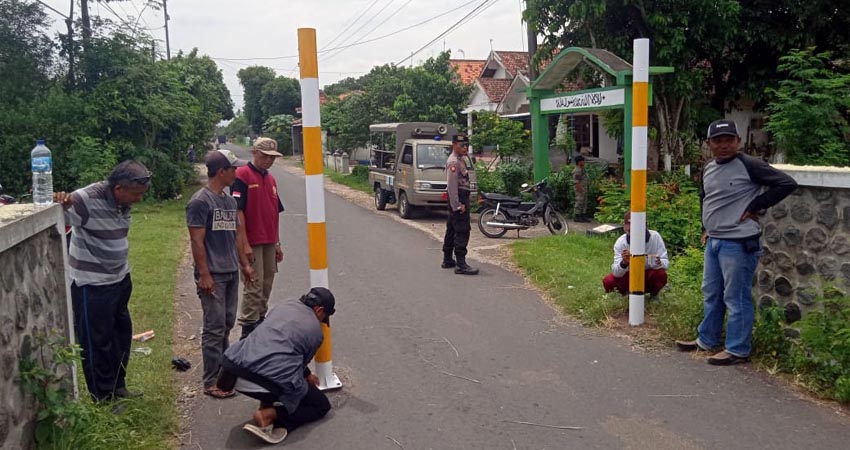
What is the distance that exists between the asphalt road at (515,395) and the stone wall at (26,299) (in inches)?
43.5

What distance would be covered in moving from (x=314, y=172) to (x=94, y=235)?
1.53 metres

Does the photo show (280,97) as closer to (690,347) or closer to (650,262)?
(650,262)

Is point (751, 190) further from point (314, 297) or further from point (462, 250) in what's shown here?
point (462, 250)

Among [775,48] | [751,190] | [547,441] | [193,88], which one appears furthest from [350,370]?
[193,88]

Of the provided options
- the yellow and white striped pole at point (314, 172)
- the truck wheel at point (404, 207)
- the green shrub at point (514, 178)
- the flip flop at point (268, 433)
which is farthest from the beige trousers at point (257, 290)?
the green shrub at point (514, 178)

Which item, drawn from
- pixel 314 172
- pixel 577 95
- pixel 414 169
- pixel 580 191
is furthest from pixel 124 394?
pixel 580 191

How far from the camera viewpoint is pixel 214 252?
541cm

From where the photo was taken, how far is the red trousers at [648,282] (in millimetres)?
7051

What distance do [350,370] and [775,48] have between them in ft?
51.0

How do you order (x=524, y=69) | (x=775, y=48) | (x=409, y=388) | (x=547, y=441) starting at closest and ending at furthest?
(x=547, y=441) < (x=409, y=388) < (x=775, y=48) < (x=524, y=69)

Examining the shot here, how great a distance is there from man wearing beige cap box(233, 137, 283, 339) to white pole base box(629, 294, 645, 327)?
342 centimetres

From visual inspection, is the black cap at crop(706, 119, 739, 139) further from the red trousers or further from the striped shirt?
the striped shirt

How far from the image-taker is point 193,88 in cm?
2678

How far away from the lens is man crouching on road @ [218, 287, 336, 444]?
4.44 m
